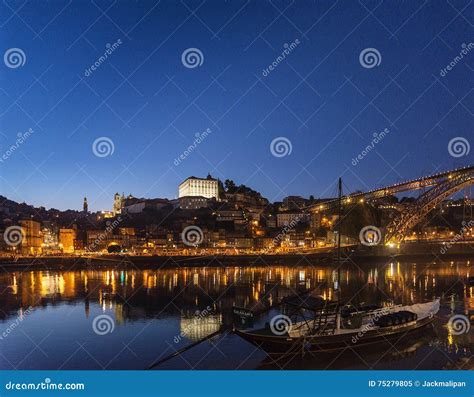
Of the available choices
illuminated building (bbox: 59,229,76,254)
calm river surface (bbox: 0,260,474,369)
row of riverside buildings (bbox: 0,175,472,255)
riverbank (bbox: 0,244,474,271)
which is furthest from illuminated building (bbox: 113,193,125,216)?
calm river surface (bbox: 0,260,474,369)

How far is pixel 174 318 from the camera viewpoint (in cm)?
649

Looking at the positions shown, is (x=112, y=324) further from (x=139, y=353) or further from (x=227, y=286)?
(x=227, y=286)

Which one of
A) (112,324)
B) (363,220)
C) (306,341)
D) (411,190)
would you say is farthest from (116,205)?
(306,341)

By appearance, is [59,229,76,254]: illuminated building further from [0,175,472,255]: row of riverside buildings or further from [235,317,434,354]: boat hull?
[235,317,434,354]: boat hull

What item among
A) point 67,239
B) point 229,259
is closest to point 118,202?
point 67,239

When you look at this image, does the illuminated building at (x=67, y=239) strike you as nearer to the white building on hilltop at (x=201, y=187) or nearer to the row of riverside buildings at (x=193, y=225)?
the row of riverside buildings at (x=193, y=225)

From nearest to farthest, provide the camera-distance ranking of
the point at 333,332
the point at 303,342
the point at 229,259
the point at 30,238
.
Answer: the point at 303,342, the point at 333,332, the point at 229,259, the point at 30,238

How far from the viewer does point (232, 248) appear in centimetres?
2233

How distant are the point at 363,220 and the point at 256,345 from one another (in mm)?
16825

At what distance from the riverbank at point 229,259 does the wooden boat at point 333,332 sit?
1160 centimetres

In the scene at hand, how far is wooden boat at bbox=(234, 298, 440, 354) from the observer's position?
14.3 ft

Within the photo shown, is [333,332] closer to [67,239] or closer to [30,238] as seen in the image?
[30,238]

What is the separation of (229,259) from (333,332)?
46.5ft
